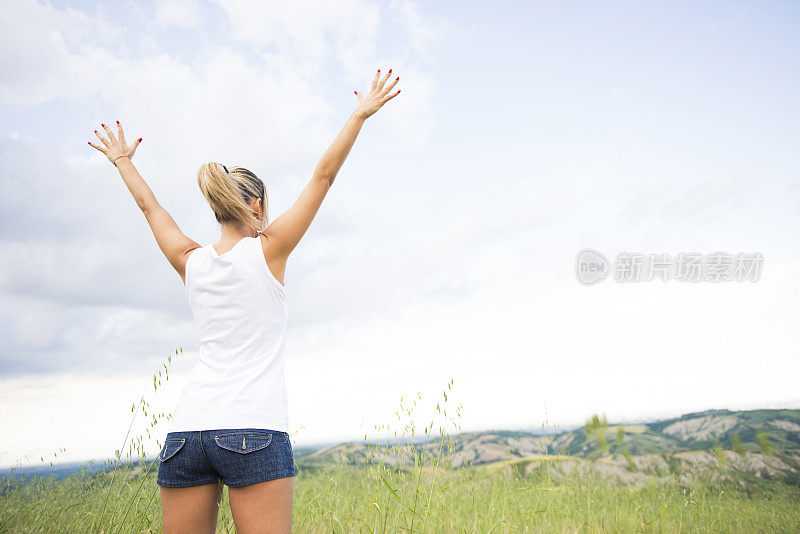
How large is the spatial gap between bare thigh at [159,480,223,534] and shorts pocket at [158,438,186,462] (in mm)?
134

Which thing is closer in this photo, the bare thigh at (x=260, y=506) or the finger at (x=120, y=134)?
the bare thigh at (x=260, y=506)

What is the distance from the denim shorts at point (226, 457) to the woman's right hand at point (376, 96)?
4.79ft

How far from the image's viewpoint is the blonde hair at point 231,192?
6.70ft

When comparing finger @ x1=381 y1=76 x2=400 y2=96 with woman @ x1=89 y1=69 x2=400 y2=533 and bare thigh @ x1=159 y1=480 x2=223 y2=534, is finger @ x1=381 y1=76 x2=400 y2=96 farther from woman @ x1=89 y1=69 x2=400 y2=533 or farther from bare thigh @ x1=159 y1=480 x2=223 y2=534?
bare thigh @ x1=159 y1=480 x2=223 y2=534

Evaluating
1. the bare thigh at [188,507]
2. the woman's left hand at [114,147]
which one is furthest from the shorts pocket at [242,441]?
the woman's left hand at [114,147]

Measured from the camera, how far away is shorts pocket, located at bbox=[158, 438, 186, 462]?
71.6 inches

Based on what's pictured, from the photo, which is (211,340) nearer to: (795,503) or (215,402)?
(215,402)

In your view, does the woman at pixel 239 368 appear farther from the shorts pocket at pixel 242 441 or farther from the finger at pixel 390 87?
the finger at pixel 390 87

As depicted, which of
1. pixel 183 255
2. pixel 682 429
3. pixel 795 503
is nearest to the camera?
pixel 183 255

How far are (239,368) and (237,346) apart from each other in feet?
0.30

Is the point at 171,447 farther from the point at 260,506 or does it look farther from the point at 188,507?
the point at 260,506

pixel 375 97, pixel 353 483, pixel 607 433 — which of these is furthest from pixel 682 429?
pixel 375 97

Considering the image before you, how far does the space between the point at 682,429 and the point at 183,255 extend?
32.1ft

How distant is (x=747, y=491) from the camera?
679cm
